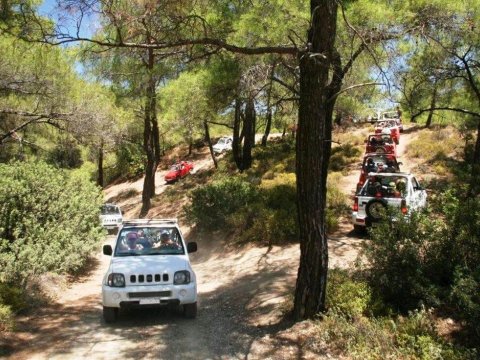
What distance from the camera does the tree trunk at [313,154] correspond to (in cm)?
634

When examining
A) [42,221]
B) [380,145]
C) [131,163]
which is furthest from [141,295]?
[131,163]

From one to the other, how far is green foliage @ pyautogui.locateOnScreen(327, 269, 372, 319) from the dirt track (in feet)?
1.83

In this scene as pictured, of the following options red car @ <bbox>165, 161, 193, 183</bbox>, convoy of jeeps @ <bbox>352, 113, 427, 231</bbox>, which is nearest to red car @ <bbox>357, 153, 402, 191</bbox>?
convoy of jeeps @ <bbox>352, 113, 427, 231</bbox>

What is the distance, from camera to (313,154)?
640 centimetres

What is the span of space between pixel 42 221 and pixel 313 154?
772 cm

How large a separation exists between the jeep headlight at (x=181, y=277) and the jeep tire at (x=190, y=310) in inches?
16.7

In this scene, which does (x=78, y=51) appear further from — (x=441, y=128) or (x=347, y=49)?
(x=441, y=128)

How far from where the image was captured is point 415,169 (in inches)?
920

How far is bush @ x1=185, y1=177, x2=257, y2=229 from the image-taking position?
14.7 meters

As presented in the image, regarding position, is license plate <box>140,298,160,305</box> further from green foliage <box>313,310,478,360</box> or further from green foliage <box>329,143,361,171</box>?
green foliage <box>329,143,361,171</box>

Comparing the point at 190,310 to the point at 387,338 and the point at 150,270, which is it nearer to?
the point at 150,270

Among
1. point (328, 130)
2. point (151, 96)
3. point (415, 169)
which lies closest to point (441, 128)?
point (415, 169)

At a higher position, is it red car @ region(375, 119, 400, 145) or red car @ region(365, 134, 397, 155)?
red car @ region(375, 119, 400, 145)

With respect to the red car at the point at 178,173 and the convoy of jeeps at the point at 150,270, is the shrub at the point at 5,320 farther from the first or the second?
the red car at the point at 178,173
